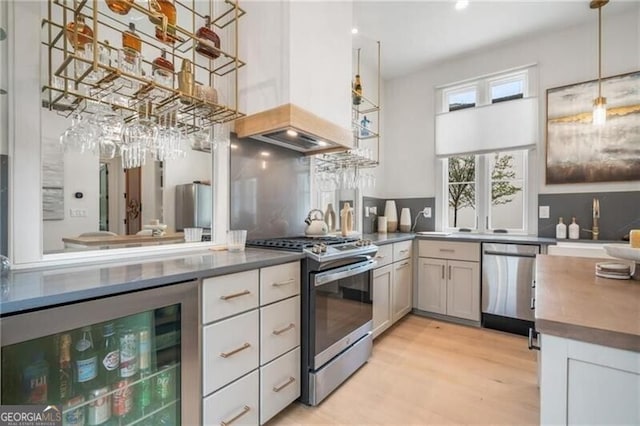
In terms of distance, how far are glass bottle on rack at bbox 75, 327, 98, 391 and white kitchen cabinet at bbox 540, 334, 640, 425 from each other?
142 centimetres

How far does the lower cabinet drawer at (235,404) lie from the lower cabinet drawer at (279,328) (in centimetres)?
13

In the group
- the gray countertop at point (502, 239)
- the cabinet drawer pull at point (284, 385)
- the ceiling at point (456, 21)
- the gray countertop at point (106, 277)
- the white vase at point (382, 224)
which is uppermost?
the ceiling at point (456, 21)

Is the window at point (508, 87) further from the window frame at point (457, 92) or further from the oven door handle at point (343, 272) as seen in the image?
the oven door handle at point (343, 272)

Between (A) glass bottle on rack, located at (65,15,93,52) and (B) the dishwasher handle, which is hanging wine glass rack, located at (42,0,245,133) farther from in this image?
(B) the dishwasher handle

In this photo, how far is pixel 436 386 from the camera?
197 cm

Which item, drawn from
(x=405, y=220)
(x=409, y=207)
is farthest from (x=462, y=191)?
(x=405, y=220)

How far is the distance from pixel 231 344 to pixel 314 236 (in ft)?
3.86

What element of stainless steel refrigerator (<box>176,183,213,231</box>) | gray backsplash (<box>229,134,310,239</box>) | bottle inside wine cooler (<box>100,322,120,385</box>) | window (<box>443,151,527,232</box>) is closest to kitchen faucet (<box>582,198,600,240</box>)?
window (<box>443,151,527,232</box>)

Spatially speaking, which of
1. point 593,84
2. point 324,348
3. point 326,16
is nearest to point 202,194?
point 324,348

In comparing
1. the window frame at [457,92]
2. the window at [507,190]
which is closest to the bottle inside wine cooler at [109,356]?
the window at [507,190]

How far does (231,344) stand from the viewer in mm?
1371

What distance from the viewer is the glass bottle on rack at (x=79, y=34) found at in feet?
3.74

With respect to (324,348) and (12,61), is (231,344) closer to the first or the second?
(324,348)

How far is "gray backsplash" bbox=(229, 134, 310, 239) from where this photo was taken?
2.13 metres
